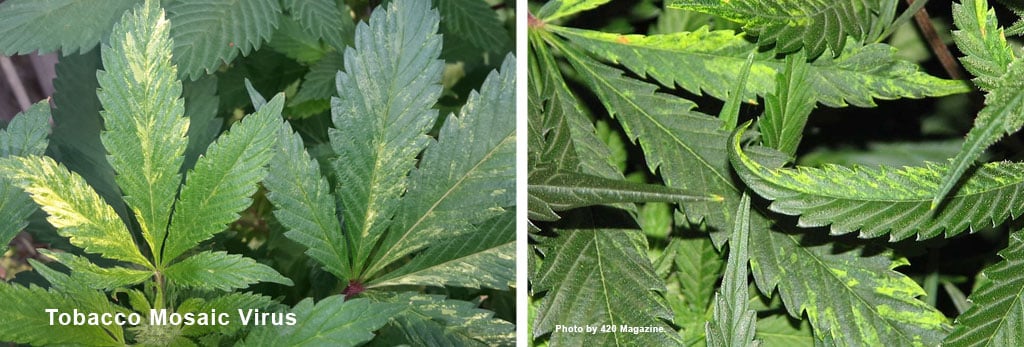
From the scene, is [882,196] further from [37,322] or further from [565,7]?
[37,322]

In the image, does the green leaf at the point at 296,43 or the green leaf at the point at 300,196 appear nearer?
the green leaf at the point at 300,196

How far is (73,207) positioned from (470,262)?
0.49 feet

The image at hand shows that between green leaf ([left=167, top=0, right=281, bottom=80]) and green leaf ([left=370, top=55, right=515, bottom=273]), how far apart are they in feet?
0.33

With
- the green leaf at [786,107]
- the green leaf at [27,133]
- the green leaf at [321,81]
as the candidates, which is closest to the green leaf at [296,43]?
the green leaf at [321,81]

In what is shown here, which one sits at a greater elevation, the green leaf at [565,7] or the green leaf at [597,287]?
the green leaf at [565,7]

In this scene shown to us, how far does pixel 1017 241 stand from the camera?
32cm

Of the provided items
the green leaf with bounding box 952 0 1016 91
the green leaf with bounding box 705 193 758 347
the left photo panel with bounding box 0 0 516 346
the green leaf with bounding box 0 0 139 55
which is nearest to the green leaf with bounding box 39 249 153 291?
the left photo panel with bounding box 0 0 516 346

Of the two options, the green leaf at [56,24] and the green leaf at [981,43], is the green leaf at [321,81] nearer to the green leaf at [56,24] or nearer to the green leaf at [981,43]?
the green leaf at [56,24]

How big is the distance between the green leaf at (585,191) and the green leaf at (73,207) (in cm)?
15

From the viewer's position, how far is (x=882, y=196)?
0.31m

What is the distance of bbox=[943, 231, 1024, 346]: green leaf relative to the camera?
0.32 metres

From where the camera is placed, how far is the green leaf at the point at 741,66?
34 centimetres

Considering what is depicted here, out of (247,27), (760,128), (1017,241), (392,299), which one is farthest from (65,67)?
(1017,241)

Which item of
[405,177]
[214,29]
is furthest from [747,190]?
[214,29]
